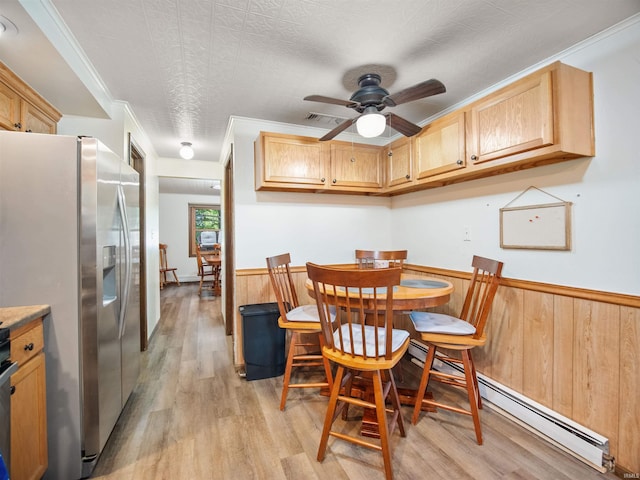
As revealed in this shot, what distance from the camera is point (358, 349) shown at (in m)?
1.64

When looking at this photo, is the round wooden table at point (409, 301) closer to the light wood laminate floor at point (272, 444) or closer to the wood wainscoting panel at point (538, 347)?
the light wood laminate floor at point (272, 444)

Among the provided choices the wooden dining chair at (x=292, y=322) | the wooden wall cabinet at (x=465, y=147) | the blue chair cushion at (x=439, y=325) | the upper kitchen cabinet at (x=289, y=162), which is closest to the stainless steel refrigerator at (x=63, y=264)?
the wooden dining chair at (x=292, y=322)

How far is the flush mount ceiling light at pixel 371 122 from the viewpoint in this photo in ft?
6.10

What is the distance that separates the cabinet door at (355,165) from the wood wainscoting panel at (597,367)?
1.90 m

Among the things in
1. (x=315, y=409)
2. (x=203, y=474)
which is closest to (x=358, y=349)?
(x=315, y=409)

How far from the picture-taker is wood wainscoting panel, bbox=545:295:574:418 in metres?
1.81

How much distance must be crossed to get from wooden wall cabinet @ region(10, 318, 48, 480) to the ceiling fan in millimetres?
1828

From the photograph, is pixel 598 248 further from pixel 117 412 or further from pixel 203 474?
pixel 117 412

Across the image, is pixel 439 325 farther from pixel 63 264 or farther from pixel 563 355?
pixel 63 264

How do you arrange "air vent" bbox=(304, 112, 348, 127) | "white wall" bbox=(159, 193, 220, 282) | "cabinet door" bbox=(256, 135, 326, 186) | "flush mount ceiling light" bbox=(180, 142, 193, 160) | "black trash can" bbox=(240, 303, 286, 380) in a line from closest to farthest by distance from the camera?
"black trash can" bbox=(240, 303, 286, 380)
"cabinet door" bbox=(256, 135, 326, 186)
"air vent" bbox=(304, 112, 348, 127)
"flush mount ceiling light" bbox=(180, 142, 193, 160)
"white wall" bbox=(159, 193, 220, 282)

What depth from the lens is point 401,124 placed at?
216 centimetres

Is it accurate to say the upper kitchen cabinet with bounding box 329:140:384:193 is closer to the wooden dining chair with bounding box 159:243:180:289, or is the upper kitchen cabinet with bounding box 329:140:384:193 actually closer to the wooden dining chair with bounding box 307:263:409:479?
the wooden dining chair with bounding box 307:263:409:479

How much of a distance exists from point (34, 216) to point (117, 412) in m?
1.24

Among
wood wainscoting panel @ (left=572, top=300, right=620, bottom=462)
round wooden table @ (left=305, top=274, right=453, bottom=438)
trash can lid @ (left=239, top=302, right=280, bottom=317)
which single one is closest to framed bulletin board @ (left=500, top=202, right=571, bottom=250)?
wood wainscoting panel @ (left=572, top=300, right=620, bottom=462)
